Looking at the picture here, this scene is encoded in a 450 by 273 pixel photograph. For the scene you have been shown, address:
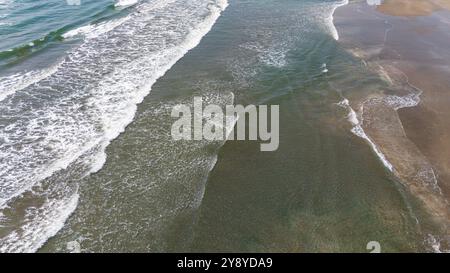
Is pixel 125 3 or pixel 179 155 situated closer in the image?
pixel 179 155

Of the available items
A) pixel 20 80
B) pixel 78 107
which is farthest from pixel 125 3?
pixel 78 107

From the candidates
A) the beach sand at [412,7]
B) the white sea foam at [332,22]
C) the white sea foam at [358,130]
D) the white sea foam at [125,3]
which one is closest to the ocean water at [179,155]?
the white sea foam at [358,130]

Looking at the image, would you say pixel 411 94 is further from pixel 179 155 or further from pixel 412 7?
pixel 412 7

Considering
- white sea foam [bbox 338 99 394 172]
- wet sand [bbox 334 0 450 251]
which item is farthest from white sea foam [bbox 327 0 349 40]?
white sea foam [bbox 338 99 394 172]

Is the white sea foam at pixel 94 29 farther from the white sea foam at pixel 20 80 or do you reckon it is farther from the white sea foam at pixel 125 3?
the white sea foam at pixel 20 80

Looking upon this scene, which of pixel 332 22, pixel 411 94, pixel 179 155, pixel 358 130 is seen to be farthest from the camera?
pixel 332 22

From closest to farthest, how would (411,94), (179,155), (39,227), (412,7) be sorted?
(39,227) → (179,155) → (411,94) → (412,7)

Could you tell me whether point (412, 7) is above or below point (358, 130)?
above
